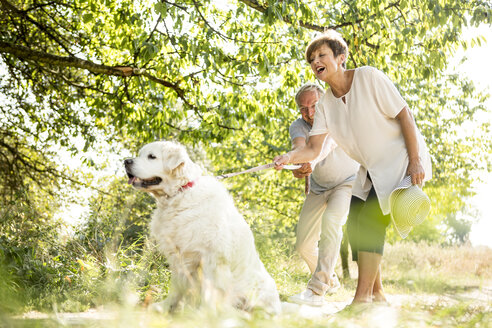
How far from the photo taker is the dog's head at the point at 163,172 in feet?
13.3

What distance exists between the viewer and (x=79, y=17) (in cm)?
1051

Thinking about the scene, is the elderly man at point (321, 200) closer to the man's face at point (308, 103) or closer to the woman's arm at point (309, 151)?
the man's face at point (308, 103)

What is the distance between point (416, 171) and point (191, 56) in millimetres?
4332

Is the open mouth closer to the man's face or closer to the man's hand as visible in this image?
the man's hand

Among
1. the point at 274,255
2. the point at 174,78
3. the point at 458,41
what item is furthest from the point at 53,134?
the point at 458,41

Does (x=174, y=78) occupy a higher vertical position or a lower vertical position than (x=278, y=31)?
lower

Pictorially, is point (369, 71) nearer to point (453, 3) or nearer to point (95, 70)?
point (453, 3)

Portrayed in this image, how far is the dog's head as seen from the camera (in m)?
4.07

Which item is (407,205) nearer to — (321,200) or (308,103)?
(321,200)

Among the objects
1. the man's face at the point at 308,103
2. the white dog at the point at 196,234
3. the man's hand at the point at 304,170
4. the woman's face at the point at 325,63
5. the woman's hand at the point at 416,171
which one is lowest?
the white dog at the point at 196,234

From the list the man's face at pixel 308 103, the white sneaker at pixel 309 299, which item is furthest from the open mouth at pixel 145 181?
the man's face at pixel 308 103

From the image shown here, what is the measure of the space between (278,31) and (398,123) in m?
5.57

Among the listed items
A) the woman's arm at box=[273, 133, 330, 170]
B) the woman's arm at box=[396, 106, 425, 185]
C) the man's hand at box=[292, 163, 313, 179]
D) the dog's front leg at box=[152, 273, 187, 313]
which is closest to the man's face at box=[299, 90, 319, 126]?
the man's hand at box=[292, 163, 313, 179]

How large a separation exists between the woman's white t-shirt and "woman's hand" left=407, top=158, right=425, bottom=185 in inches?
2.4
